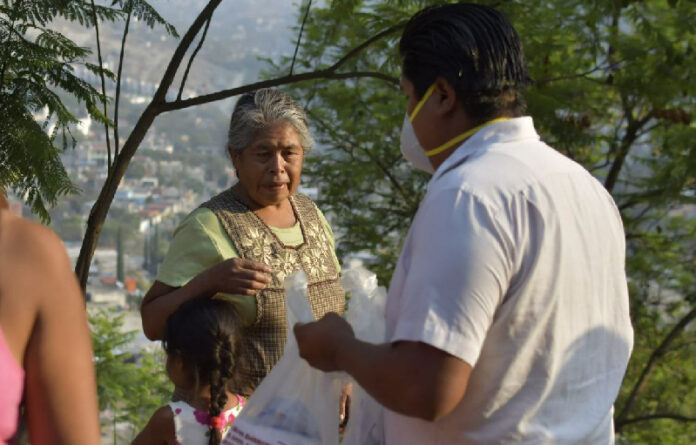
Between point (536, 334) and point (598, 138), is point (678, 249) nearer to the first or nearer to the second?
point (598, 138)

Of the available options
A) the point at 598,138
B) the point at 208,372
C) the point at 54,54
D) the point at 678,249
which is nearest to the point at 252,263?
the point at 208,372

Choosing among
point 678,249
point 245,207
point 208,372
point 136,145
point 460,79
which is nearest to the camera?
point 460,79

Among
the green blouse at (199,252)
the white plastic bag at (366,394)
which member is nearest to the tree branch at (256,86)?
the green blouse at (199,252)

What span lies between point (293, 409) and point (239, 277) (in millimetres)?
629

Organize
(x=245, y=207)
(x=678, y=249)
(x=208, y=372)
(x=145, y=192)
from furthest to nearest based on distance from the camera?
(x=145, y=192), (x=678, y=249), (x=245, y=207), (x=208, y=372)

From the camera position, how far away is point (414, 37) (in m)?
2.07

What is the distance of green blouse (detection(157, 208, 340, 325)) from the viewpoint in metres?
3.09

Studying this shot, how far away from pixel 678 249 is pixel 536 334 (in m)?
10.5

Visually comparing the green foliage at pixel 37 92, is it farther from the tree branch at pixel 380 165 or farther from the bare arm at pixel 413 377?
the tree branch at pixel 380 165

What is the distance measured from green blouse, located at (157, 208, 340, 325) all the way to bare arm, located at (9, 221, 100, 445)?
1.54 meters

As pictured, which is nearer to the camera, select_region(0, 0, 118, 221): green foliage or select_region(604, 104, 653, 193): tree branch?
select_region(0, 0, 118, 221): green foliage

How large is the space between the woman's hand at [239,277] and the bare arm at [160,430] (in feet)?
1.39

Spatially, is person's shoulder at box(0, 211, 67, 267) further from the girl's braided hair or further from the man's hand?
the girl's braided hair

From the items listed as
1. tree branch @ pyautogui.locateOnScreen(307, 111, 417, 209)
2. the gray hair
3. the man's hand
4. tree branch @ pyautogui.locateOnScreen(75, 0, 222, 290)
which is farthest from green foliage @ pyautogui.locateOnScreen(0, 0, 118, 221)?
tree branch @ pyautogui.locateOnScreen(307, 111, 417, 209)
